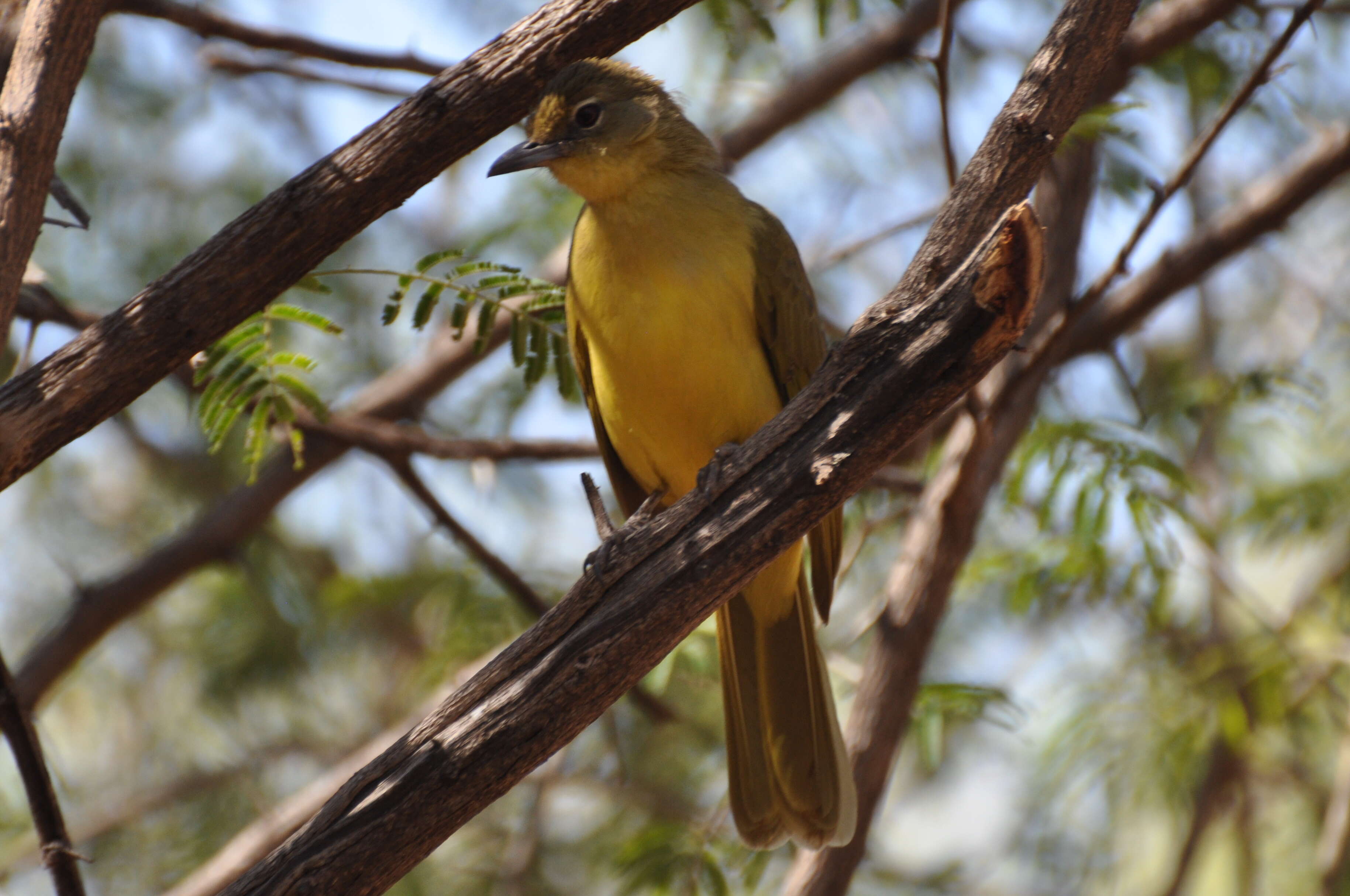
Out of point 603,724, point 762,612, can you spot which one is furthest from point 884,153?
point 762,612

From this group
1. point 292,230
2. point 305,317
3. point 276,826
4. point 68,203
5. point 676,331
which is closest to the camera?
point 292,230

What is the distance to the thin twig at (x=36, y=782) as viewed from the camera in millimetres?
2844

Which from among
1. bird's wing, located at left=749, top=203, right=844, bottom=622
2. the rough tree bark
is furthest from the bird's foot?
the rough tree bark

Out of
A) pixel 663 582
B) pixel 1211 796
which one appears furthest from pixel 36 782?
pixel 1211 796

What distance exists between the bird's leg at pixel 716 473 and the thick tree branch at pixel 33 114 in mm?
1563

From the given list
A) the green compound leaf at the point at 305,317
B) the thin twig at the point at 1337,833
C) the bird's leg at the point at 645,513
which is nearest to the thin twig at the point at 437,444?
the green compound leaf at the point at 305,317

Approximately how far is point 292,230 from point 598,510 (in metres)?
0.95

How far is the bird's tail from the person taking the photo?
157 inches

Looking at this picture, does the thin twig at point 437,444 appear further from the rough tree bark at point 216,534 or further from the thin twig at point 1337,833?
the thin twig at point 1337,833

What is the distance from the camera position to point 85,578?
7.78 meters

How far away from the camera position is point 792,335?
404 cm

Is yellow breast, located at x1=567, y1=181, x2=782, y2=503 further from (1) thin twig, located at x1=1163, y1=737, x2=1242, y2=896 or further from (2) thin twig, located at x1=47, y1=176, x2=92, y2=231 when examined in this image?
(1) thin twig, located at x1=1163, y1=737, x2=1242, y2=896

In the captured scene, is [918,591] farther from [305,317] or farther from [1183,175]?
A: [305,317]

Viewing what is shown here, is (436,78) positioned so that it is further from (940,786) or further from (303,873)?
(940,786)
